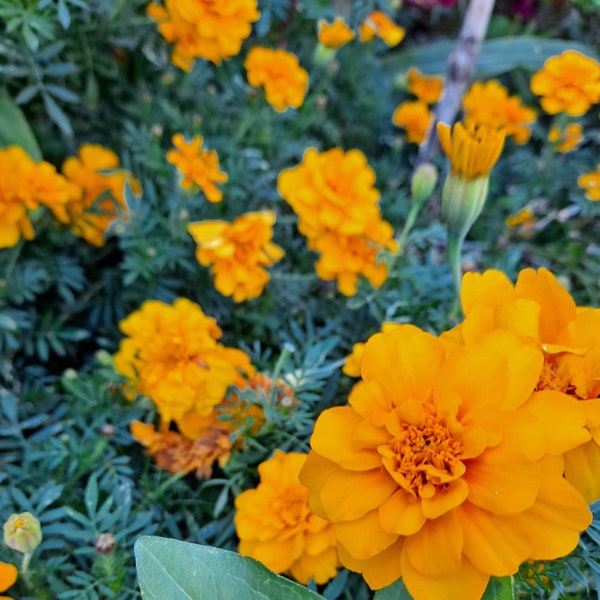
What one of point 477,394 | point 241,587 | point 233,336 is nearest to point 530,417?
point 477,394

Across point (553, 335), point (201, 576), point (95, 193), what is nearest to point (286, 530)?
point (201, 576)

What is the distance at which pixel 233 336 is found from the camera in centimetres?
93

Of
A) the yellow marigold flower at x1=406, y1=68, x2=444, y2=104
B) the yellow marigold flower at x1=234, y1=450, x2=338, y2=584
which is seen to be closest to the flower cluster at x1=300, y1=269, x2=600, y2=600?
the yellow marigold flower at x1=234, y1=450, x2=338, y2=584

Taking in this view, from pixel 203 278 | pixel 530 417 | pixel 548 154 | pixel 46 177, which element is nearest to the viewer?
pixel 530 417

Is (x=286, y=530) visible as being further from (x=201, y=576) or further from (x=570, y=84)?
(x=570, y=84)

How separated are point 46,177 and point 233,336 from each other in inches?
11.8

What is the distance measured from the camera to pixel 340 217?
81 centimetres

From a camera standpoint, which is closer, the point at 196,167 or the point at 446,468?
the point at 446,468

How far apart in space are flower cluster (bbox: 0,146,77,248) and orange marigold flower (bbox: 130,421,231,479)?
0.94 ft

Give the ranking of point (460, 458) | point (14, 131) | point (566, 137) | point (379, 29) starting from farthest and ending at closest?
point (379, 29) < point (566, 137) < point (14, 131) < point (460, 458)

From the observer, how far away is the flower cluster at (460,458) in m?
0.41

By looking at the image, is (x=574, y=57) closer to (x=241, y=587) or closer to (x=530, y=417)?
(x=530, y=417)

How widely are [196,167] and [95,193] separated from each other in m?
0.20

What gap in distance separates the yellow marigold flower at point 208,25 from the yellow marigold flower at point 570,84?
1.33ft
